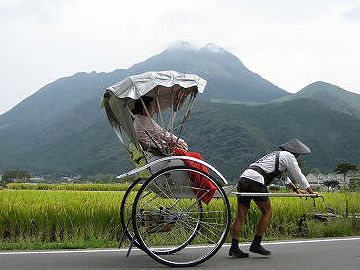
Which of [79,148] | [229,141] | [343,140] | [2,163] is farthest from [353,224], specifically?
[2,163]

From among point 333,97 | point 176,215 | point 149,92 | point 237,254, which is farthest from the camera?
point 333,97

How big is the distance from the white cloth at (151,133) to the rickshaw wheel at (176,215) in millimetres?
464

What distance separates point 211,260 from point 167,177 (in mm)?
1180

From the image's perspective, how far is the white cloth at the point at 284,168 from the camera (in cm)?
643

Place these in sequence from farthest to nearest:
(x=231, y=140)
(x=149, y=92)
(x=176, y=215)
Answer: (x=231, y=140)
(x=149, y=92)
(x=176, y=215)

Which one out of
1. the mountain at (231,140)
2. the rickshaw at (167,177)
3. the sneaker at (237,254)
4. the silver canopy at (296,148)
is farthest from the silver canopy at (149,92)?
the mountain at (231,140)

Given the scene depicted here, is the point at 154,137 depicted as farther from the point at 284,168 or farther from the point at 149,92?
the point at 284,168

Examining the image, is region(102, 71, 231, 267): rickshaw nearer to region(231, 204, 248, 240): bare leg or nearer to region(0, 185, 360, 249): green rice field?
region(231, 204, 248, 240): bare leg

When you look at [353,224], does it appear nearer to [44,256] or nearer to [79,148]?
[44,256]

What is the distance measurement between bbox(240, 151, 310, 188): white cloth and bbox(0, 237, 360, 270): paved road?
94 cm

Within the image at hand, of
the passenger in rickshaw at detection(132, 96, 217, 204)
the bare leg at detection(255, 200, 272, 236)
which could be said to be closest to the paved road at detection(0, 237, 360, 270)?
the bare leg at detection(255, 200, 272, 236)

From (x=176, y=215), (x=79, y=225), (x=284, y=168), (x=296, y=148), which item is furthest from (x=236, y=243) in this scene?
(x=79, y=225)

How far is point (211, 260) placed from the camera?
6.36 meters

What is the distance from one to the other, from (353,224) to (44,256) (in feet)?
20.7
